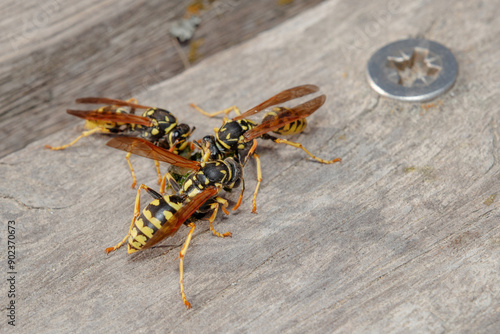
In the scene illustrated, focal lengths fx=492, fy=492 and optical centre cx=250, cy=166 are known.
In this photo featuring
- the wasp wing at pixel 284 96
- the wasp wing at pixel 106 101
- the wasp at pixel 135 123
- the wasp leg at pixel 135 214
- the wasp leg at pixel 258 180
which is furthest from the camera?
the wasp wing at pixel 106 101

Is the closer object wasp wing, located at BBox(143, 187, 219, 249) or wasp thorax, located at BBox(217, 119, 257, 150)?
wasp wing, located at BBox(143, 187, 219, 249)

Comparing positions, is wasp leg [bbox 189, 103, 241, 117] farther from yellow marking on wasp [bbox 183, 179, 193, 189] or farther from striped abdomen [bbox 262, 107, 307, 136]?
yellow marking on wasp [bbox 183, 179, 193, 189]

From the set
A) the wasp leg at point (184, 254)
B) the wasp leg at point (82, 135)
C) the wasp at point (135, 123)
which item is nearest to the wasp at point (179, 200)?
the wasp leg at point (184, 254)

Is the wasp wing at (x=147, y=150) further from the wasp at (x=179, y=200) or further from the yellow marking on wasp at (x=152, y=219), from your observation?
the yellow marking on wasp at (x=152, y=219)

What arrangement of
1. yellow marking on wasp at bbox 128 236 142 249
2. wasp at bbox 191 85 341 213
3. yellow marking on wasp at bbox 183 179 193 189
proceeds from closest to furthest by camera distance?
yellow marking on wasp at bbox 128 236 142 249, yellow marking on wasp at bbox 183 179 193 189, wasp at bbox 191 85 341 213

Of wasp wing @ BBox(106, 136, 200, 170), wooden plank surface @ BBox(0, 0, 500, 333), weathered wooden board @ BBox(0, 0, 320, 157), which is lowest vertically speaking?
wooden plank surface @ BBox(0, 0, 500, 333)

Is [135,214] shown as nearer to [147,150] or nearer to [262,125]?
[147,150]

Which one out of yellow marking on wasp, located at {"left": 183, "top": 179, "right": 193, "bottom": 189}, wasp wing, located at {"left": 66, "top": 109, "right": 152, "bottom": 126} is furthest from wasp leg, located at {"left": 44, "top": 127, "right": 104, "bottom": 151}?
yellow marking on wasp, located at {"left": 183, "top": 179, "right": 193, "bottom": 189}

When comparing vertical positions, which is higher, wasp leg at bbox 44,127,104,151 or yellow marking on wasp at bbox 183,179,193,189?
wasp leg at bbox 44,127,104,151
